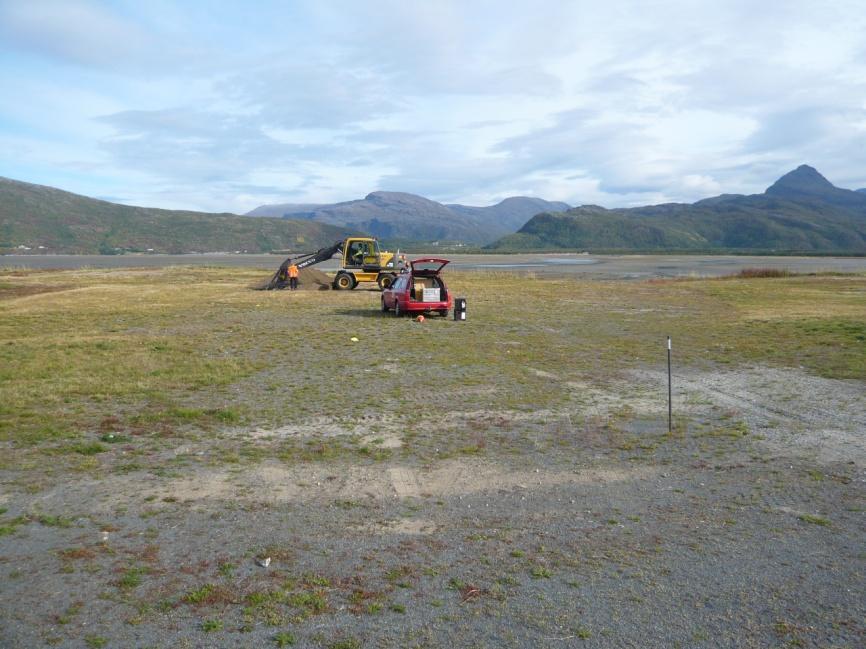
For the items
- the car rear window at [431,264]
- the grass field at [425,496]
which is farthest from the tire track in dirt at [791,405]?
the car rear window at [431,264]

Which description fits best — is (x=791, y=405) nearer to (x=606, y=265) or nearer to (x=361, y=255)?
(x=361, y=255)

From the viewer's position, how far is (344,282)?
37531mm

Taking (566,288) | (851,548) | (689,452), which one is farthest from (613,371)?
(566,288)

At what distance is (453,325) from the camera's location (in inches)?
855

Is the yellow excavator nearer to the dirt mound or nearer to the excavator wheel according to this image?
the excavator wheel

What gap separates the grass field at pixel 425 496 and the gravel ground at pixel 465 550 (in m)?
0.03

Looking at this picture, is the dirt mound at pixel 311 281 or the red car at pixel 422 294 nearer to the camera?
the red car at pixel 422 294

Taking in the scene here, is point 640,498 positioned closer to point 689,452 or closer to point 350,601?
point 689,452

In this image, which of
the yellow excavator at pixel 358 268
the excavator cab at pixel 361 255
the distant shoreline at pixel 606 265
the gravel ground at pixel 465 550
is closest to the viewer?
the gravel ground at pixel 465 550

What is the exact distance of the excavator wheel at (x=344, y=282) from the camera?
3741cm

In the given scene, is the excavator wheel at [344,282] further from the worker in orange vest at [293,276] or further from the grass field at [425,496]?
the grass field at [425,496]

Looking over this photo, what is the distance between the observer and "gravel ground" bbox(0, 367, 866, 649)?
453 centimetres

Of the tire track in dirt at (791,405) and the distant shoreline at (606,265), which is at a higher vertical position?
the distant shoreline at (606,265)

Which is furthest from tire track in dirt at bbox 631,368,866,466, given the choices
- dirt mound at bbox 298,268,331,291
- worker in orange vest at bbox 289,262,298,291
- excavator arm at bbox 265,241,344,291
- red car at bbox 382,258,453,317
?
excavator arm at bbox 265,241,344,291
